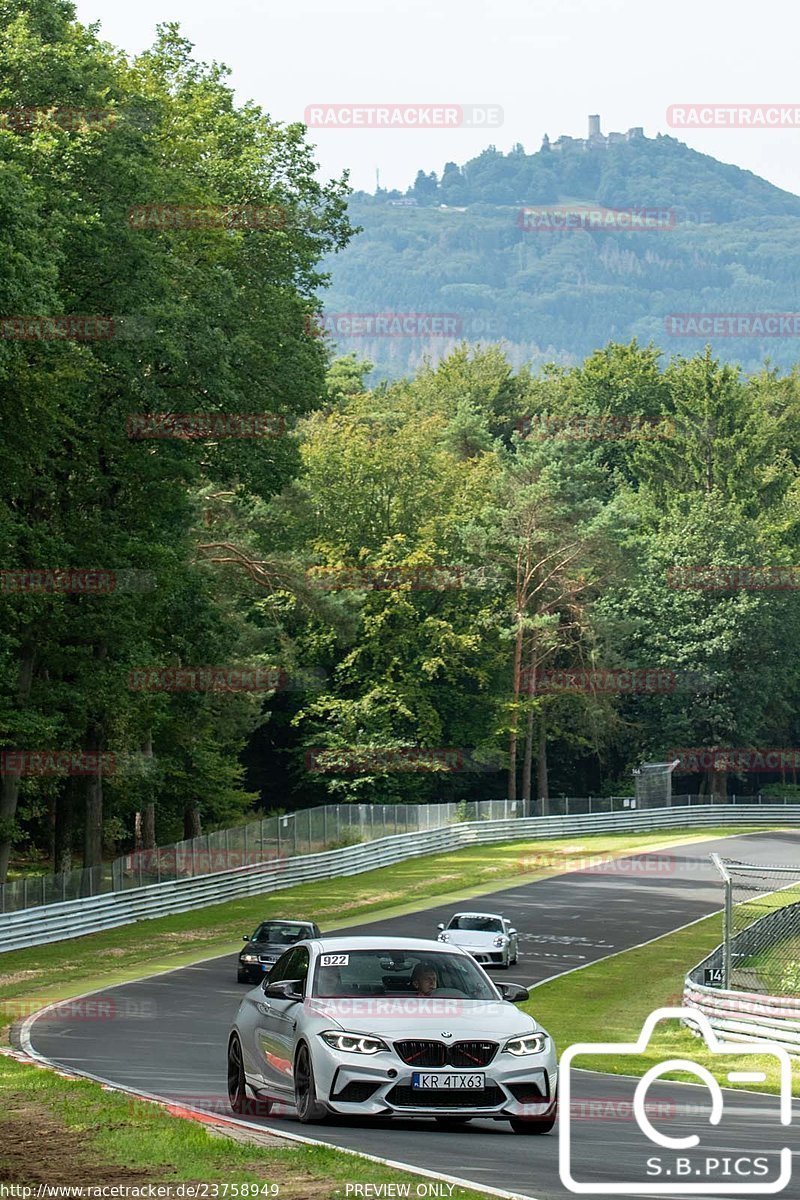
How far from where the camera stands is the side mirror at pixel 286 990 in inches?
515

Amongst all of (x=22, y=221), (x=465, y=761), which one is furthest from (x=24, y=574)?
(x=465, y=761)

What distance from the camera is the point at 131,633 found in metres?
42.5

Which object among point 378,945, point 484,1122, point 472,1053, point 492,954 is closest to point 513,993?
point 484,1122

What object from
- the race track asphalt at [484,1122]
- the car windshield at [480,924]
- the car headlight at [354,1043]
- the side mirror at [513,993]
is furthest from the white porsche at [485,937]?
the car headlight at [354,1043]

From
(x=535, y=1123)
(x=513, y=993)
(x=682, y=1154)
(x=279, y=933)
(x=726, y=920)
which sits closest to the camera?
(x=682, y=1154)

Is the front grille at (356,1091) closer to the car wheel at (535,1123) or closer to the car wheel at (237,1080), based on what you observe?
the car wheel at (535,1123)

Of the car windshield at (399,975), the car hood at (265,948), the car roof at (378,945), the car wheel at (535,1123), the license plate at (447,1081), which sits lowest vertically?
the car hood at (265,948)

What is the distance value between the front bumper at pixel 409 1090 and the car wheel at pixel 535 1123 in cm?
7

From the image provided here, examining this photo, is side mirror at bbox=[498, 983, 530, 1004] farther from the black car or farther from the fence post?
the black car

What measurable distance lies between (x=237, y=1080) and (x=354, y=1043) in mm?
1920

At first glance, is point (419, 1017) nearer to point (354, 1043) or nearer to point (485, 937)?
point (354, 1043)

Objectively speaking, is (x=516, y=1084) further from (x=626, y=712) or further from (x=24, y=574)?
(x=626, y=712)

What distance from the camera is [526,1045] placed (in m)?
12.3

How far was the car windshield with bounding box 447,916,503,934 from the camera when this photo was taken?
35.9m
